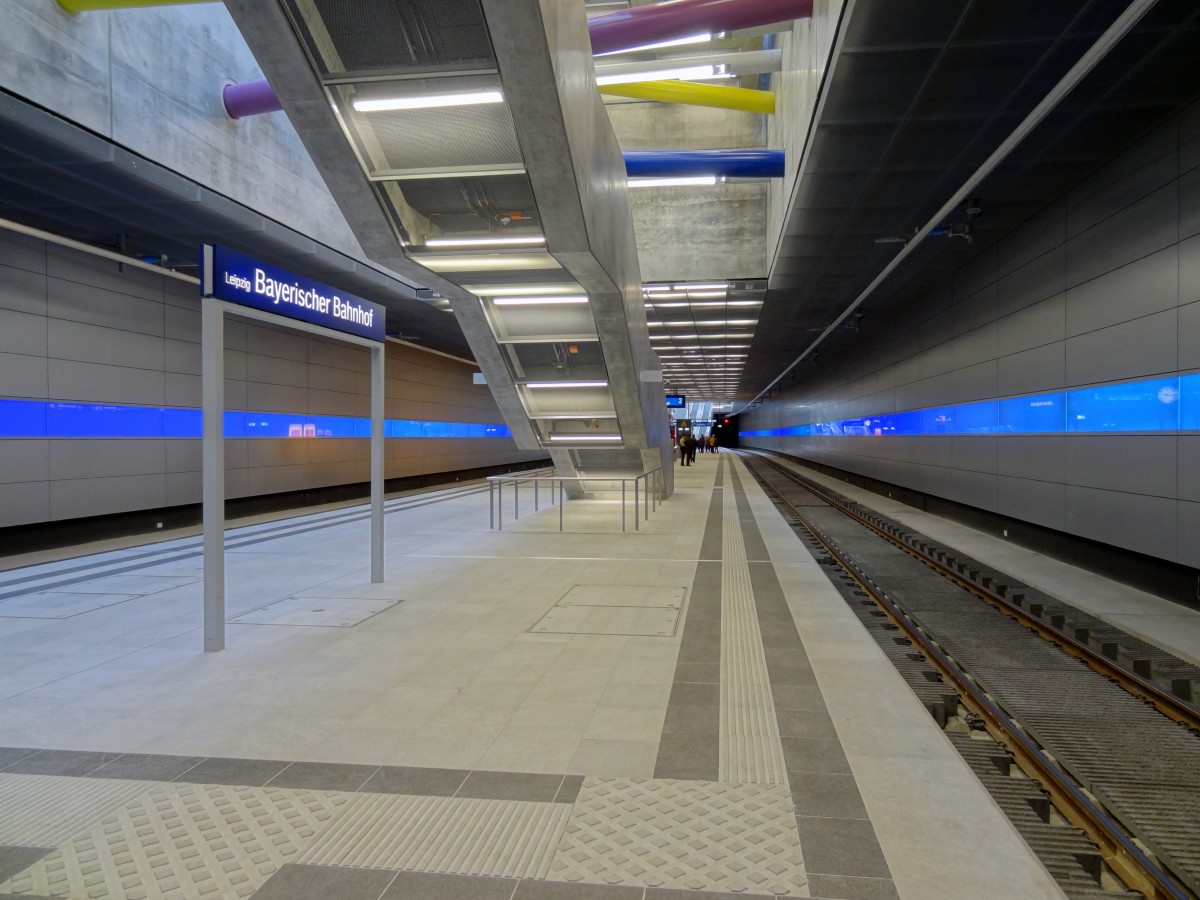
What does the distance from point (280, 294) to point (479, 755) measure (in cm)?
409

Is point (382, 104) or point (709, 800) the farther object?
point (382, 104)

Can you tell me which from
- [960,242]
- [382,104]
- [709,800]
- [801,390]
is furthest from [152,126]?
[801,390]

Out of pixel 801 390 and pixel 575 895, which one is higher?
pixel 801 390

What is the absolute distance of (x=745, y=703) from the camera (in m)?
4.06

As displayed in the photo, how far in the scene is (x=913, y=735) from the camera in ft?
11.8

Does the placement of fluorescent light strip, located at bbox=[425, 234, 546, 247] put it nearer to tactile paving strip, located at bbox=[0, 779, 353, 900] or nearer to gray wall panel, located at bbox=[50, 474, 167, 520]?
tactile paving strip, located at bbox=[0, 779, 353, 900]

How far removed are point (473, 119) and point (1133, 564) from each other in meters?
8.13

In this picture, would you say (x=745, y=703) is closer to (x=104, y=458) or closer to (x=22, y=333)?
(x=22, y=333)

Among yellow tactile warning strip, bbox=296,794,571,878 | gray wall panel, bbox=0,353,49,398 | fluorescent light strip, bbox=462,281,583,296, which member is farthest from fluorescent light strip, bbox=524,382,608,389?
yellow tactile warning strip, bbox=296,794,571,878

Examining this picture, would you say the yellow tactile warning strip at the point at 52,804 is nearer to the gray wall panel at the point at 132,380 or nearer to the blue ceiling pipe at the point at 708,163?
the gray wall panel at the point at 132,380

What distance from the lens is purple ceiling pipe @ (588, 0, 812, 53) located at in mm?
10422

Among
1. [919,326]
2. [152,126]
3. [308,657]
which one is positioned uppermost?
[152,126]

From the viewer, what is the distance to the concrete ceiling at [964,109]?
Answer: 5.44 meters

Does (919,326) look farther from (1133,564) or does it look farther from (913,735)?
(913,735)
